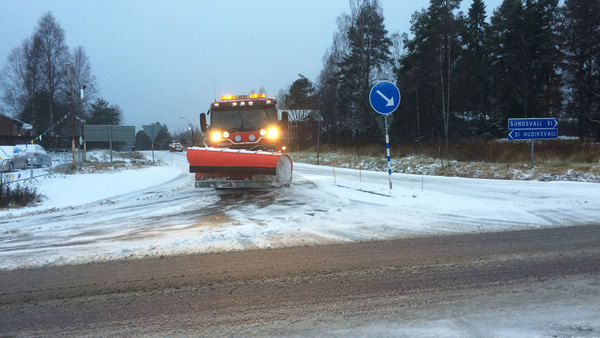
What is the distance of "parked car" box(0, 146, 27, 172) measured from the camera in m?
20.4

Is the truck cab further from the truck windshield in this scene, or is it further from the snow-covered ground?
the snow-covered ground

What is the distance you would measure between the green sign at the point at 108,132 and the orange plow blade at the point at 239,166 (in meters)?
22.5

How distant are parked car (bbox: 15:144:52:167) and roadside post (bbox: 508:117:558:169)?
79.5ft

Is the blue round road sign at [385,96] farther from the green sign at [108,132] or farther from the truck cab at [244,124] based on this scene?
the green sign at [108,132]

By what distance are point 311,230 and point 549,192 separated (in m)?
7.23

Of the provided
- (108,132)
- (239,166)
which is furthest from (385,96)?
(108,132)

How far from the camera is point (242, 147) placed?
1096 centimetres

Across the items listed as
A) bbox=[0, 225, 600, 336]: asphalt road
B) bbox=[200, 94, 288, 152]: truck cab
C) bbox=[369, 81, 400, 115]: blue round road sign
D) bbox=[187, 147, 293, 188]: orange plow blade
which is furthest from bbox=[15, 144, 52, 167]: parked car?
bbox=[0, 225, 600, 336]: asphalt road

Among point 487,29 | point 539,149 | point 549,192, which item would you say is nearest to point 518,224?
point 549,192

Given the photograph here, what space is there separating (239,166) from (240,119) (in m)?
2.27

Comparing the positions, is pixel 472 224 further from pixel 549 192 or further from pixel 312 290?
pixel 549 192

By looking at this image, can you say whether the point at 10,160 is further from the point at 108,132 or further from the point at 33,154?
the point at 108,132

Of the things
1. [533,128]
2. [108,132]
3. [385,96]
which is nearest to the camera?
[385,96]

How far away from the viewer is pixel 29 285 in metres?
4.05
